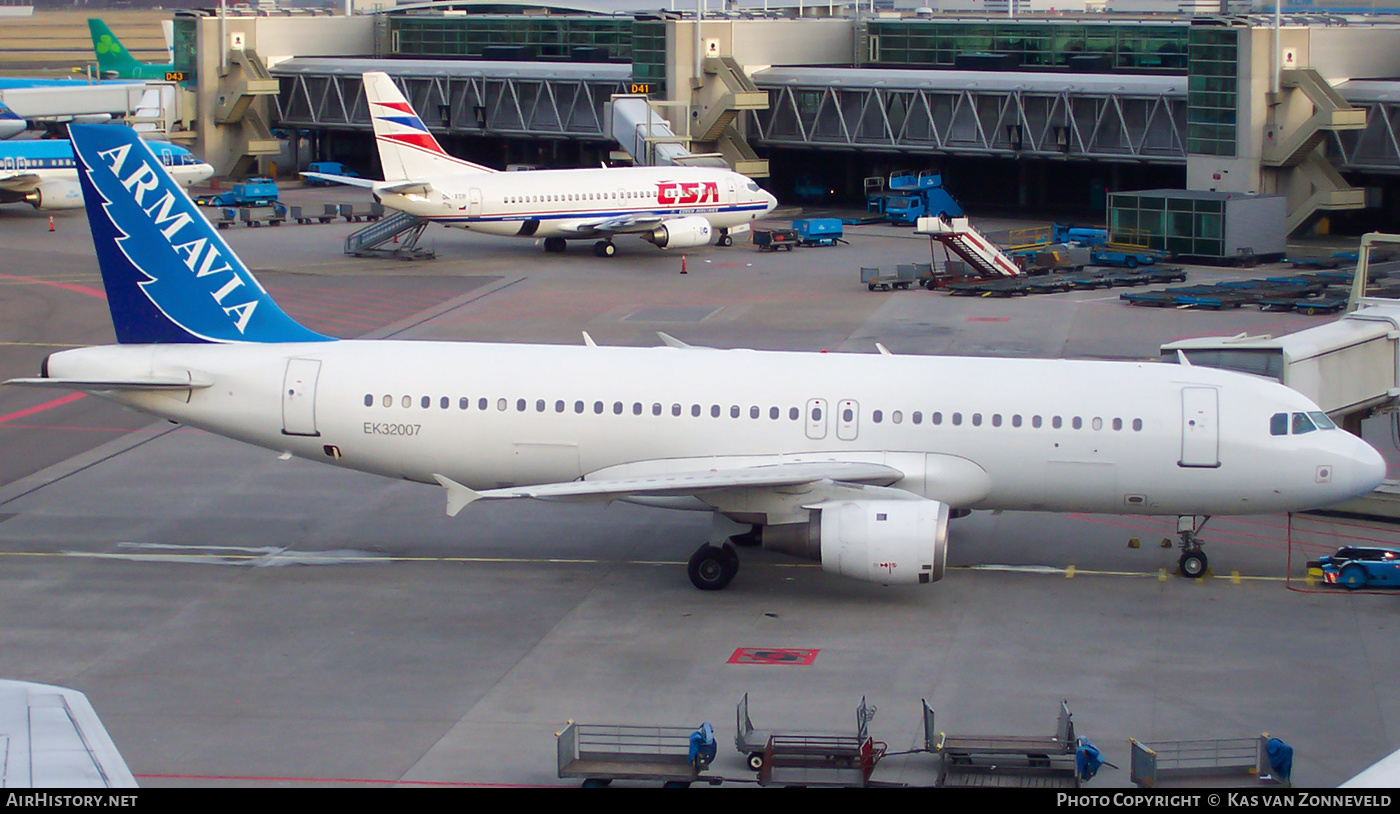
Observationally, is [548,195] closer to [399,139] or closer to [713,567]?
[399,139]

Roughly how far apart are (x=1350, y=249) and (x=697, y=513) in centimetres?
5074

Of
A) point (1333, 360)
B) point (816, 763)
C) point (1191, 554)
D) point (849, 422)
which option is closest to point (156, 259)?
point (849, 422)

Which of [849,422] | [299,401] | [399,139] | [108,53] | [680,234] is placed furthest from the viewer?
[108,53]

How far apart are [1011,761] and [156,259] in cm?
1896

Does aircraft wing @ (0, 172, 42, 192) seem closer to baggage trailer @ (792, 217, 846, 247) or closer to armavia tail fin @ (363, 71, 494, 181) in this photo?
armavia tail fin @ (363, 71, 494, 181)

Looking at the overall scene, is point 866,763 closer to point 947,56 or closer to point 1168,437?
point 1168,437

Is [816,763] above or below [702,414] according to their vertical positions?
below

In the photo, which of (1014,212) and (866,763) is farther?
(1014,212)

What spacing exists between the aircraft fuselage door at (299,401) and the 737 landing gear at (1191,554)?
16.3 metres

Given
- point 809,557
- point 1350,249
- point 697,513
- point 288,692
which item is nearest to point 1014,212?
point 1350,249

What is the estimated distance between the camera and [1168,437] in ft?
91.9

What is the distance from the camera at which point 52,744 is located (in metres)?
14.0

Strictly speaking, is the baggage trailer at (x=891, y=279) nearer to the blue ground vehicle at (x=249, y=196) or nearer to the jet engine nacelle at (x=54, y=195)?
the blue ground vehicle at (x=249, y=196)

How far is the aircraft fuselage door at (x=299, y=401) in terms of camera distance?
29297 millimetres
